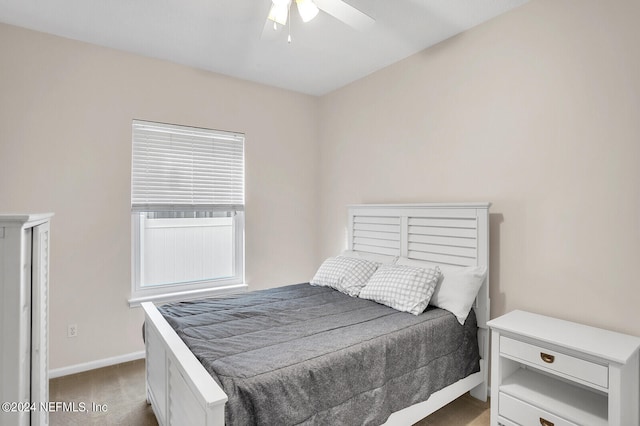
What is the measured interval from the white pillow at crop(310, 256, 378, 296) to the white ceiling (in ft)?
5.79

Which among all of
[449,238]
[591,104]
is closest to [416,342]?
[449,238]

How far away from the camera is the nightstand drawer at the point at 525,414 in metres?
1.75

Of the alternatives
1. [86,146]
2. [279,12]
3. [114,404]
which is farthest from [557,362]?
[86,146]

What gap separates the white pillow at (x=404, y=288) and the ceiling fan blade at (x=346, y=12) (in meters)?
1.64

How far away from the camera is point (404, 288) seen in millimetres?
2316

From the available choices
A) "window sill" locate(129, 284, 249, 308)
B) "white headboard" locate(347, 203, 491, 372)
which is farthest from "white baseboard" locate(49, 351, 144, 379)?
"white headboard" locate(347, 203, 491, 372)

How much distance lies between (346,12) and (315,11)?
0.19 metres

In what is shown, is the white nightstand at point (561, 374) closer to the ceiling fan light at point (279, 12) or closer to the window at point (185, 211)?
the ceiling fan light at point (279, 12)

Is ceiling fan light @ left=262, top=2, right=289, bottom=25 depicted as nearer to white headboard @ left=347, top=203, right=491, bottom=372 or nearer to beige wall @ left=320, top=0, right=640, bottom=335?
beige wall @ left=320, top=0, right=640, bottom=335

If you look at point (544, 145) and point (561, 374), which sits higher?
point (544, 145)

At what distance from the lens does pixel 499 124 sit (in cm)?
240

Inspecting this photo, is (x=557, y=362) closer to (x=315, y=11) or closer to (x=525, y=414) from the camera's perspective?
(x=525, y=414)

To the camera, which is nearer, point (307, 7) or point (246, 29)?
point (307, 7)

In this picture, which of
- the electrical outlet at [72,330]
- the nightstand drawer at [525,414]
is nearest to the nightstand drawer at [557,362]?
the nightstand drawer at [525,414]
